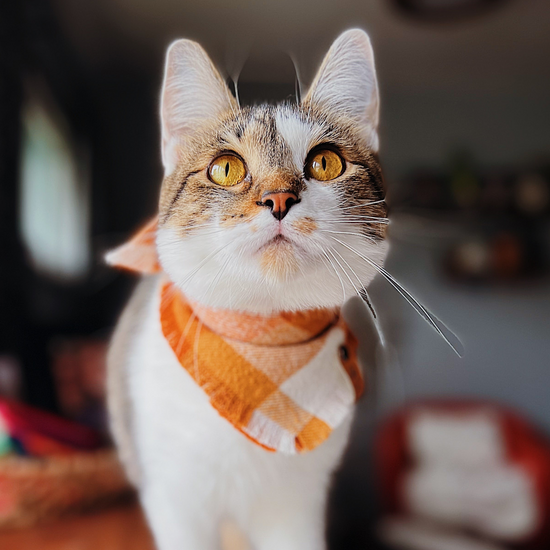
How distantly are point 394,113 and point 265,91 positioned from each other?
24 cm

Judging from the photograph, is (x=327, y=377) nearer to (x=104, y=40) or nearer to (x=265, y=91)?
(x=265, y=91)

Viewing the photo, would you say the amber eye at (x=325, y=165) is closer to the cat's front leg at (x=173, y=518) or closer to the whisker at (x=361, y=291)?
the whisker at (x=361, y=291)

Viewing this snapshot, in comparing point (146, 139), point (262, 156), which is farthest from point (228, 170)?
point (146, 139)

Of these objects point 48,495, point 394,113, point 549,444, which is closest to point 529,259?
point 549,444

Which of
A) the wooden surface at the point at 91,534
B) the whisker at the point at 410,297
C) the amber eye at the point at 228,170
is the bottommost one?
the wooden surface at the point at 91,534

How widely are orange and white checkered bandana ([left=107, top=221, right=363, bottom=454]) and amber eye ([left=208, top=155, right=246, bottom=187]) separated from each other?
0.07 m

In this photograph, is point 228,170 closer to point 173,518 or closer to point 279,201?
point 279,201

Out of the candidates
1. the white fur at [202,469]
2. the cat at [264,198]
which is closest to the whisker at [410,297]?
the cat at [264,198]

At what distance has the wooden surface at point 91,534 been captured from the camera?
41 centimetres

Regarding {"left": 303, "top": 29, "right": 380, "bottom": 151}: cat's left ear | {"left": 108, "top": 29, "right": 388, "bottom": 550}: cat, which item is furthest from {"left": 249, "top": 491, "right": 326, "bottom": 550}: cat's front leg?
{"left": 303, "top": 29, "right": 380, "bottom": 151}: cat's left ear

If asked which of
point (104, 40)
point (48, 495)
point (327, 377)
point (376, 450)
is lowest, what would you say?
point (376, 450)

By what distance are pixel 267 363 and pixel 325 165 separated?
16 centimetres

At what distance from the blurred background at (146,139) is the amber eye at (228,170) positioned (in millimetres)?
53

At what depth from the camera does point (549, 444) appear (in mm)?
1307
